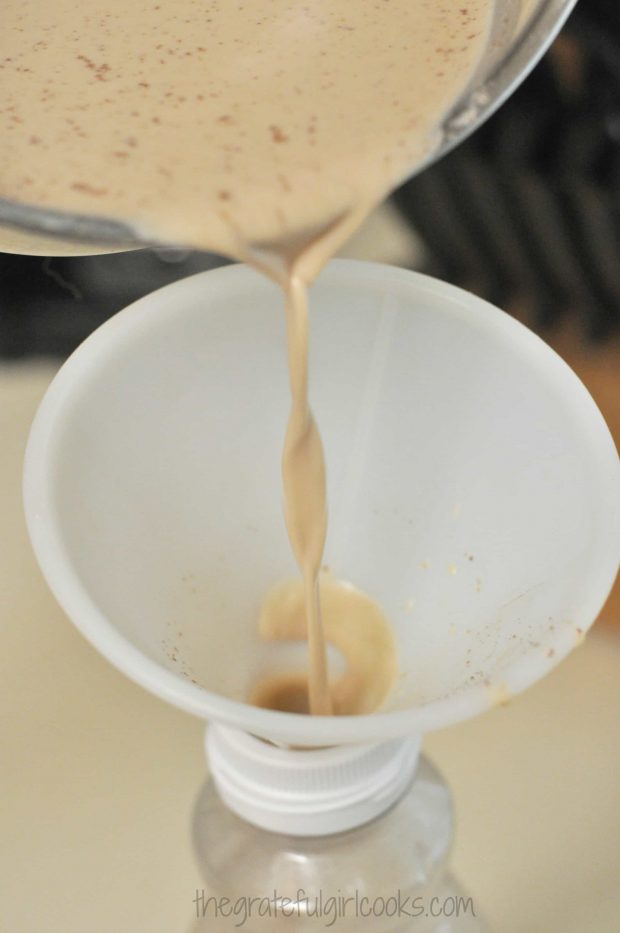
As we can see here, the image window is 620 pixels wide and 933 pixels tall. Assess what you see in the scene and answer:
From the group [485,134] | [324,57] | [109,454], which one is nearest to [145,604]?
[109,454]

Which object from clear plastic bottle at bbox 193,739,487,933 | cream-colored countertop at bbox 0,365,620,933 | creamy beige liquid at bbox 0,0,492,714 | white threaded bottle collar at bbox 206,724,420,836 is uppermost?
creamy beige liquid at bbox 0,0,492,714

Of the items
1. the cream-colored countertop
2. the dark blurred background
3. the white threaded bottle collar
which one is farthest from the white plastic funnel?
the dark blurred background

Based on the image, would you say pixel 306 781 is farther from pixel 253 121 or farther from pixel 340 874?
pixel 253 121

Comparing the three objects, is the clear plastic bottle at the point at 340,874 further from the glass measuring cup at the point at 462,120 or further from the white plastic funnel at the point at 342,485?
the glass measuring cup at the point at 462,120

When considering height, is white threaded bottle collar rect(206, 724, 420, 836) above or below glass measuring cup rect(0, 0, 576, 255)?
below

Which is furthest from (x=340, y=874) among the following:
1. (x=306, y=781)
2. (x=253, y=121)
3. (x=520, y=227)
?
(x=520, y=227)

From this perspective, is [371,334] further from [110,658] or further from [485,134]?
[485,134]

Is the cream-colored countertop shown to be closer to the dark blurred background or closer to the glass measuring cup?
the dark blurred background

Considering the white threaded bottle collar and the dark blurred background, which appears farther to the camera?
the dark blurred background
